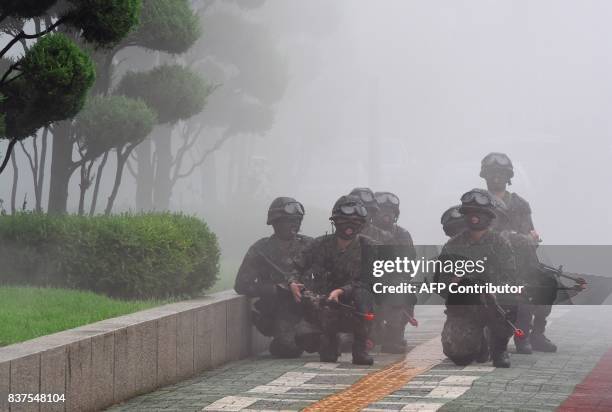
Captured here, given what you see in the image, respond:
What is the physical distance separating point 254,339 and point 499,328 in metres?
2.70

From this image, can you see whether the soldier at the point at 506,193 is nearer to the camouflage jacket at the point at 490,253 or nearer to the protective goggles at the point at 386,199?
the protective goggles at the point at 386,199

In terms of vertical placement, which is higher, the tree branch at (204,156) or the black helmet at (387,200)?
the tree branch at (204,156)

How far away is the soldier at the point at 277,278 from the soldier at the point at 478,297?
1.51 m

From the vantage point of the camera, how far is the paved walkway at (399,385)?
985 cm

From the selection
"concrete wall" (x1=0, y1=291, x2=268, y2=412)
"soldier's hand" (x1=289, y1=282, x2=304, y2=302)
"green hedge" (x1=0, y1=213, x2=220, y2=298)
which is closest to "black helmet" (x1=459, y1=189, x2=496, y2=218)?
"soldier's hand" (x1=289, y1=282, x2=304, y2=302)

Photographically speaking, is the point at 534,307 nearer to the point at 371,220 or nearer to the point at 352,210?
the point at 371,220

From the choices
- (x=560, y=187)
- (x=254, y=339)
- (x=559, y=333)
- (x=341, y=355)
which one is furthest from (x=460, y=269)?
(x=560, y=187)

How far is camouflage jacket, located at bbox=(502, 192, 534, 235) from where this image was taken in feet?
47.3

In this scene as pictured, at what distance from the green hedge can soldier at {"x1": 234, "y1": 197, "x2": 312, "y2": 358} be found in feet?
2.01

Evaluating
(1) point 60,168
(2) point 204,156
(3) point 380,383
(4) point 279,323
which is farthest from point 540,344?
(2) point 204,156

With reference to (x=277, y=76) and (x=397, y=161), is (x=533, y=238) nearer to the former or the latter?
(x=277, y=76)

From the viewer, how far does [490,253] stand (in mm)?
12688

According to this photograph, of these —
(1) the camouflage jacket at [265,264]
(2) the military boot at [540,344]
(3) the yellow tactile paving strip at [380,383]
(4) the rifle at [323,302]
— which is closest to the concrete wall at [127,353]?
(1) the camouflage jacket at [265,264]

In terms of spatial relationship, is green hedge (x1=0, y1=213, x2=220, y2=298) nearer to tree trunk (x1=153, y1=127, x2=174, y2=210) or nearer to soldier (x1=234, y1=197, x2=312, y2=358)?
soldier (x1=234, y1=197, x2=312, y2=358)
